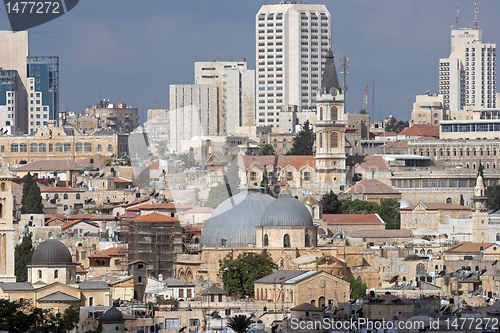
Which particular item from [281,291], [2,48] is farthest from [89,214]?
[2,48]

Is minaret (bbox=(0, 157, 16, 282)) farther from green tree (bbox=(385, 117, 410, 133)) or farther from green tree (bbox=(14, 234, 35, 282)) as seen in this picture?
green tree (bbox=(385, 117, 410, 133))

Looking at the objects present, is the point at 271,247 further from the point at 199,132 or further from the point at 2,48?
the point at 2,48

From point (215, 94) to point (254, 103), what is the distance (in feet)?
50.2

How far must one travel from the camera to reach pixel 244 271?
64.4 m

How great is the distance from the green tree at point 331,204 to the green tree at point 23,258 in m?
30.4

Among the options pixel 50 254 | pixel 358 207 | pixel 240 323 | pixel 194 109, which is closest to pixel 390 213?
pixel 358 207

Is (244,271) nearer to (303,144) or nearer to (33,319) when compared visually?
(33,319)

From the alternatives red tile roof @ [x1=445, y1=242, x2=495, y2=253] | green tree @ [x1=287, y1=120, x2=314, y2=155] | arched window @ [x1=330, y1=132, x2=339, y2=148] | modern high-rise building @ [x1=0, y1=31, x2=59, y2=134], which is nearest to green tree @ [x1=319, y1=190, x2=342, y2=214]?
arched window @ [x1=330, y1=132, x2=339, y2=148]

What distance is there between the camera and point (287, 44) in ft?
599

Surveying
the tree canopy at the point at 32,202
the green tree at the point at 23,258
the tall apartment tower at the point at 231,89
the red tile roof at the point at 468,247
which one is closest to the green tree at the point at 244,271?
the green tree at the point at 23,258

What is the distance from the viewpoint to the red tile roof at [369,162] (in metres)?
110

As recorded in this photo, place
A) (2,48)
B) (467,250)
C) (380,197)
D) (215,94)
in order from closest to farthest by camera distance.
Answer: (467,250), (380,197), (215,94), (2,48)

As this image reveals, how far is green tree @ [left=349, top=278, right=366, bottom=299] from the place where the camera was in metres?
61.8

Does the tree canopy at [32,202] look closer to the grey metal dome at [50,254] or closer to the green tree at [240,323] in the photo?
the grey metal dome at [50,254]
